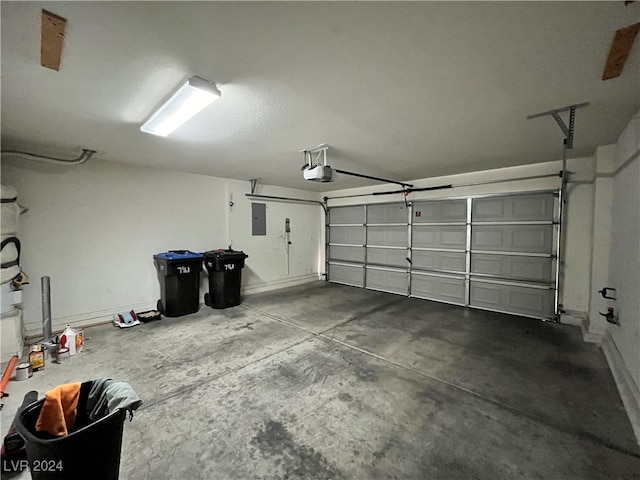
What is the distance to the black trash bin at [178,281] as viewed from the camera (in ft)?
13.2

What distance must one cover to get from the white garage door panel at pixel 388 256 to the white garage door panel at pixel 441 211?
76cm

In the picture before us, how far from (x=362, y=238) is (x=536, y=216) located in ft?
10.8

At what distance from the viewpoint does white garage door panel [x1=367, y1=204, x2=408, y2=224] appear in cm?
559

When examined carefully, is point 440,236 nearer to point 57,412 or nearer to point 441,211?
point 441,211

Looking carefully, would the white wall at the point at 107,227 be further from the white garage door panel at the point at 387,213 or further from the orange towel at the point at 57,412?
the orange towel at the point at 57,412

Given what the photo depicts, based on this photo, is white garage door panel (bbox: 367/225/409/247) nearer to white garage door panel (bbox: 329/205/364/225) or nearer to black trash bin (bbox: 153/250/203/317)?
white garage door panel (bbox: 329/205/364/225)

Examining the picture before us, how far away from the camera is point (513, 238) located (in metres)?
4.27

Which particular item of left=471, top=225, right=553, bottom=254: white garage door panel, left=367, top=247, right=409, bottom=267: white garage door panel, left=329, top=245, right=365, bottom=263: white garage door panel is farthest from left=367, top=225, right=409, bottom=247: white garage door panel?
left=471, top=225, right=553, bottom=254: white garage door panel

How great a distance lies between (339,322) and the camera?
3895 mm

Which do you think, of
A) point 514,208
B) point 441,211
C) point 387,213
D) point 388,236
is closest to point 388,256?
point 388,236

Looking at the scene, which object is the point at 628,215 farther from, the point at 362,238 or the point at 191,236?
the point at 191,236

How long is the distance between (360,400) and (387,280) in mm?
3986

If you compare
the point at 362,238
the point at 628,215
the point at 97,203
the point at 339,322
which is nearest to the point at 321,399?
the point at 339,322

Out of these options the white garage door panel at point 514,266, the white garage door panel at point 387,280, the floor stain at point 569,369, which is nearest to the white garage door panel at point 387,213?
the white garage door panel at point 387,280
